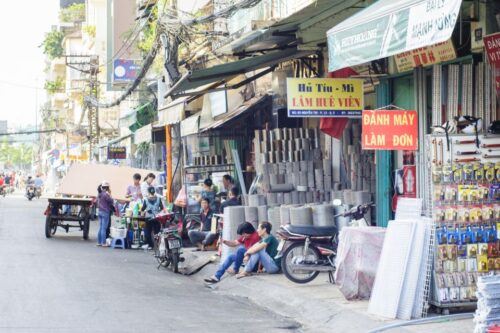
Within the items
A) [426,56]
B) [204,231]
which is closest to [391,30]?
[426,56]

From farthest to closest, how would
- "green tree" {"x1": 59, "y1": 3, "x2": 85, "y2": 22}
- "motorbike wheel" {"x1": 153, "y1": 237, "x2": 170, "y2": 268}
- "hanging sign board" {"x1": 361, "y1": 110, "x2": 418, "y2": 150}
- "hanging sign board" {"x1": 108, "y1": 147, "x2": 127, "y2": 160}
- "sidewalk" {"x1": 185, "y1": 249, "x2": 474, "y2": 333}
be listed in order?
"green tree" {"x1": 59, "y1": 3, "x2": 85, "y2": 22}
"hanging sign board" {"x1": 108, "y1": 147, "x2": 127, "y2": 160}
"motorbike wheel" {"x1": 153, "y1": 237, "x2": 170, "y2": 268}
"hanging sign board" {"x1": 361, "y1": 110, "x2": 418, "y2": 150}
"sidewalk" {"x1": 185, "y1": 249, "x2": 474, "y2": 333}

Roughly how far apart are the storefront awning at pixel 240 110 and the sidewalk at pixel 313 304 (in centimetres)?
650

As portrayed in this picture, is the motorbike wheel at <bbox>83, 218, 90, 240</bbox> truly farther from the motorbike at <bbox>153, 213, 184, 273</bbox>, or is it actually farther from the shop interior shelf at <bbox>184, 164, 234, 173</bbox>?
the motorbike at <bbox>153, 213, 184, 273</bbox>

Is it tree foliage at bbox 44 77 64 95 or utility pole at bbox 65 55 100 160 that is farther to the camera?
tree foliage at bbox 44 77 64 95

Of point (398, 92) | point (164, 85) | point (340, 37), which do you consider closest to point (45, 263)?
point (398, 92)

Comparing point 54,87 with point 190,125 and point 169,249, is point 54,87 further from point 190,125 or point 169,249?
point 169,249

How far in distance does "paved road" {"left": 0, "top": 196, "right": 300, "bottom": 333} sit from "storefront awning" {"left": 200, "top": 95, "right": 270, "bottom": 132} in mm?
3922

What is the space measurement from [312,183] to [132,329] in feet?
30.1

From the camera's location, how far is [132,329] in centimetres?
1130

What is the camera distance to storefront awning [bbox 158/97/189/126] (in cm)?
2548

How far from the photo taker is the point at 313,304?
13508 millimetres

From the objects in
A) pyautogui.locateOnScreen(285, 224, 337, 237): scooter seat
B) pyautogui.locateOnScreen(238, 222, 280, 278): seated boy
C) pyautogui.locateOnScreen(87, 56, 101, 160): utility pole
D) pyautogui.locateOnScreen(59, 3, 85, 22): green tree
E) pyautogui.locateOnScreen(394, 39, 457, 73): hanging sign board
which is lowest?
pyautogui.locateOnScreen(238, 222, 280, 278): seated boy

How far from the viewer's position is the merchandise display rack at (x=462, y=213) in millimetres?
12148

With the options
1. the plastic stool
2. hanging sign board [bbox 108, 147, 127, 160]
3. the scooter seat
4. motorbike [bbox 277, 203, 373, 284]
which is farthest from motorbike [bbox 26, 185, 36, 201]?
the scooter seat
